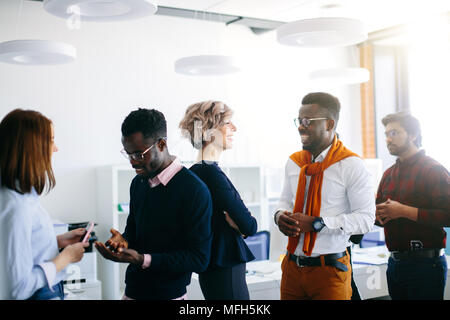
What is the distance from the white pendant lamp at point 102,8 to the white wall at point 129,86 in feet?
5.09

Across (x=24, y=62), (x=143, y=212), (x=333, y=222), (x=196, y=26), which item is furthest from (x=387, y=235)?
(x=196, y=26)

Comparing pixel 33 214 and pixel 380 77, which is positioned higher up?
pixel 380 77

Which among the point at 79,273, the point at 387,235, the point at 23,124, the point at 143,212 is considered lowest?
the point at 79,273

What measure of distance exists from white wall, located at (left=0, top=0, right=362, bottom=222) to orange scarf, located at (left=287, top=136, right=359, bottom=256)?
1.80 metres

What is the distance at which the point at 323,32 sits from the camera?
299 cm

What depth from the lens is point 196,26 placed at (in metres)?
5.33

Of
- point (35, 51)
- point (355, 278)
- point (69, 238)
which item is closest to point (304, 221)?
point (69, 238)

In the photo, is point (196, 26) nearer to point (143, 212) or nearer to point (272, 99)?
point (272, 99)

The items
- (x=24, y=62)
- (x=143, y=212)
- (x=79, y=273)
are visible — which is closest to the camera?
(x=143, y=212)

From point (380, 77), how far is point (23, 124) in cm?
529

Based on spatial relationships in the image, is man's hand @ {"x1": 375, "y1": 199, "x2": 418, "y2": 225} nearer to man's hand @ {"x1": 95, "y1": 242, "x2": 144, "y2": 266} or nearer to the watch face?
the watch face

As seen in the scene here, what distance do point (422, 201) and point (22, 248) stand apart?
2025 millimetres

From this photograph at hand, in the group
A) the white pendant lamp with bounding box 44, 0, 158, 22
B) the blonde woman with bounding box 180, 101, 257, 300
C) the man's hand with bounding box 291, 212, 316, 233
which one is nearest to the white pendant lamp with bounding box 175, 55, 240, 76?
the white pendant lamp with bounding box 44, 0, 158, 22
